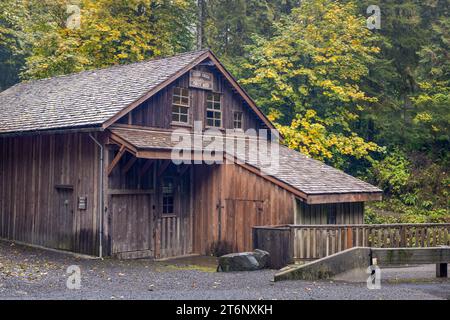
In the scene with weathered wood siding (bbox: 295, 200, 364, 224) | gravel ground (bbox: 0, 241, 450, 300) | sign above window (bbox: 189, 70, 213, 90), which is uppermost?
sign above window (bbox: 189, 70, 213, 90)

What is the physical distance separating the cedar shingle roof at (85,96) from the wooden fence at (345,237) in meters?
6.49

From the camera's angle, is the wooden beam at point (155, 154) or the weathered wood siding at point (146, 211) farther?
the weathered wood siding at point (146, 211)

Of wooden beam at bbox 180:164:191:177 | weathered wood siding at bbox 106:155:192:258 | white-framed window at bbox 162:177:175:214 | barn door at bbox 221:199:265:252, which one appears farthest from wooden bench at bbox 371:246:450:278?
wooden beam at bbox 180:164:191:177

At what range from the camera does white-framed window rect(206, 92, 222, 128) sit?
2256 cm

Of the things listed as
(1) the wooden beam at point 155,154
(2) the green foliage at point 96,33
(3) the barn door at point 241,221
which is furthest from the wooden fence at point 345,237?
(2) the green foliage at point 96,33

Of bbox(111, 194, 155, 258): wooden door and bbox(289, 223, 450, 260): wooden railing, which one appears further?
bbox(111, 194, 155, 258): wooden door

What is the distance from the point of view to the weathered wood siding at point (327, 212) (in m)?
19.2

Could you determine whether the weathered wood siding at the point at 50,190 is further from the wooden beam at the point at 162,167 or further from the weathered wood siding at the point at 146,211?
the wooden beam at the point at 162,167

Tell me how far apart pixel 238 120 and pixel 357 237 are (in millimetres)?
8910

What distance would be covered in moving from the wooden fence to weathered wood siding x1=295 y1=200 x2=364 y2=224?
245cm

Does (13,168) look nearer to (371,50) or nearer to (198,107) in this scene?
(198,107)

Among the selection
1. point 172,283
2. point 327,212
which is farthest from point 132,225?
point 327,212

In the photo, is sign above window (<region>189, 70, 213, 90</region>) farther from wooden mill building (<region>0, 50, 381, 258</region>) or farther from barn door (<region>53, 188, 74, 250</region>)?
barn door (<region>53, 188, 74, 250</region>)
